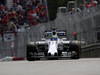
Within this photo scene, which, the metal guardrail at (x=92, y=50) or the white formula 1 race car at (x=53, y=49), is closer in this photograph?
the white formula 1 race car at (x=53, y=49)

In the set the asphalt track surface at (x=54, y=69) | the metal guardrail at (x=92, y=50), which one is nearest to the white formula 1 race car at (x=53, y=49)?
the metal guardrail at (x=92, y=50)

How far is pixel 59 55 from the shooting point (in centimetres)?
1215

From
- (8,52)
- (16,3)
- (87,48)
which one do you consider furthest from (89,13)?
(16,3)

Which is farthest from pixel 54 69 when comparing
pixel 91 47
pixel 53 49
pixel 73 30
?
pixel 73 30

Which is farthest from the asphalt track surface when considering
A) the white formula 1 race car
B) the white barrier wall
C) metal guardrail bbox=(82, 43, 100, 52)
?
metal guardrail bbox=(82, 43, 100, 52)

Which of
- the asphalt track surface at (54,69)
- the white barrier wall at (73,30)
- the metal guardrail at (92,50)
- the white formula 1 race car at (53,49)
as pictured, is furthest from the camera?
the metal guardrail at (92,50)

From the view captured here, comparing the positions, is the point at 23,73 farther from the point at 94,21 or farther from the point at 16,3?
the point at 16,3

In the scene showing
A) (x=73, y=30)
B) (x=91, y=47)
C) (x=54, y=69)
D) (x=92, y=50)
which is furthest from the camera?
(x=73, y=30)

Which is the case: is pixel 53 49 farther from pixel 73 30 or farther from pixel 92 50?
pixel 73 30

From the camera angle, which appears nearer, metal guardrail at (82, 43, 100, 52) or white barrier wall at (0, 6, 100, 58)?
white barrier wall at (0, 6, 100, 58)

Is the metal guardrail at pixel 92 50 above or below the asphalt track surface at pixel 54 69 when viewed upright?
above

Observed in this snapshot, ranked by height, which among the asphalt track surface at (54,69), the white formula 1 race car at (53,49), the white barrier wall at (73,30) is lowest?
the asphalt track surface at (54,69)

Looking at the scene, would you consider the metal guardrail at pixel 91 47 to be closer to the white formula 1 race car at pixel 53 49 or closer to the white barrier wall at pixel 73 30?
the white barrier wall at pixel 73 30

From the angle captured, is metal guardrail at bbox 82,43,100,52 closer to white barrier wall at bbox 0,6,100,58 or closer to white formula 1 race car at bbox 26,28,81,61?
white barrier wall at bbox 0,6,100,58
